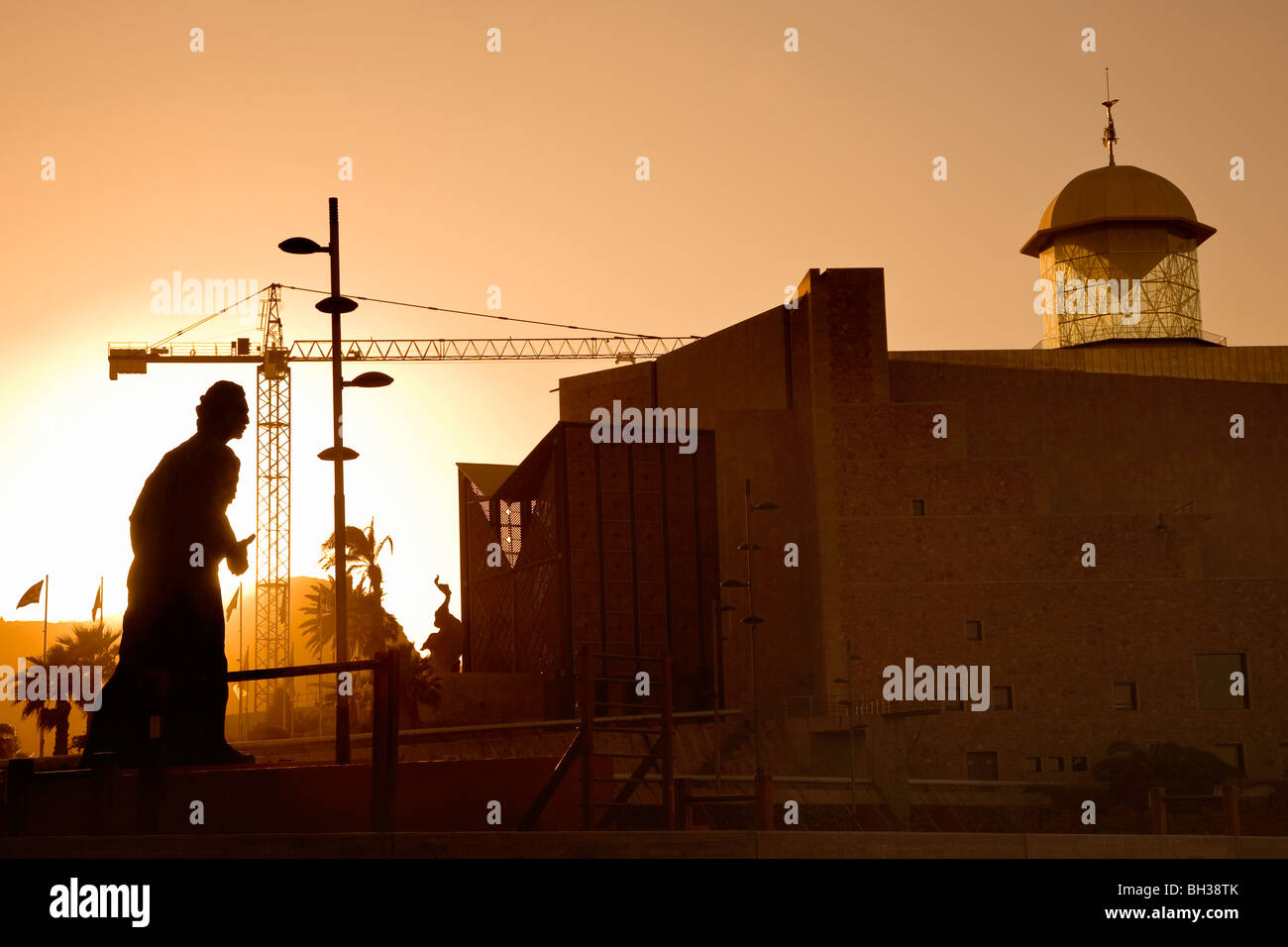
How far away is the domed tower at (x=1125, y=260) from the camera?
6444 cm

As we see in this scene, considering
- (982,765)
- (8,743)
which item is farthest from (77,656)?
(982,765)

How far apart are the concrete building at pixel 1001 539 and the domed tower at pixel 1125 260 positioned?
3428 mm

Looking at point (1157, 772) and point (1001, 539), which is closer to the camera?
point (1157, 772)

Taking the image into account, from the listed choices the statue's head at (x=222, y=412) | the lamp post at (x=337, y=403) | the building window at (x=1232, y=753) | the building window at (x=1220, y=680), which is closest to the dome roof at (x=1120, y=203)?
the building window at (x=1220, y=680)

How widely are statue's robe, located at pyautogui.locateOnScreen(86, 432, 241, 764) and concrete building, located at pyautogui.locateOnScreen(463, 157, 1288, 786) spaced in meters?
37.7

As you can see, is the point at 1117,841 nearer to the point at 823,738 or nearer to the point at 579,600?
the point at 823,738

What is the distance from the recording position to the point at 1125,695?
50.8 metres

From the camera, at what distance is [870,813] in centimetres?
4500

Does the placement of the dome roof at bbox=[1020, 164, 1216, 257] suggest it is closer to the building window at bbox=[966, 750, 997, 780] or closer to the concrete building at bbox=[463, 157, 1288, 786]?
the concrete building at bbox=[463, 157, 1288, 786]

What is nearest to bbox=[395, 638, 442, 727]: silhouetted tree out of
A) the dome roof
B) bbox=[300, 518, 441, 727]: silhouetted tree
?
bbox=[300, 518, 441, 727]: silhouetted tree

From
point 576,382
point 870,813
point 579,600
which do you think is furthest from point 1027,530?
point 576,382

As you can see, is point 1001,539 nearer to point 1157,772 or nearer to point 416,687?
point 1157,772

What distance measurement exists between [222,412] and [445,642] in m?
50.8
